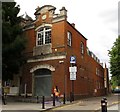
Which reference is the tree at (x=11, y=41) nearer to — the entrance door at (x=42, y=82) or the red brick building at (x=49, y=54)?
the red brick building at (x=49, y=54)

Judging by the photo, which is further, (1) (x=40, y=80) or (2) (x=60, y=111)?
(1) (x=40, y=80)

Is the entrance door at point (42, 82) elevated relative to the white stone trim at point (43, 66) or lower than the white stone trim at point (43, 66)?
lower

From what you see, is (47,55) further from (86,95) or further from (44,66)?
(86,95)

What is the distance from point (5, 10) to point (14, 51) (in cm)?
405

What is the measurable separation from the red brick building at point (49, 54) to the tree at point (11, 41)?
3100mm

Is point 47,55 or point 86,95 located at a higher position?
point 47,55

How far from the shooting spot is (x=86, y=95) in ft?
119

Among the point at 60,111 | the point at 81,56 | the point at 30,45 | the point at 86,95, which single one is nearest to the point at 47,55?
the point at 30,45

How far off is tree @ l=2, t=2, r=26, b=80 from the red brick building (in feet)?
10.2

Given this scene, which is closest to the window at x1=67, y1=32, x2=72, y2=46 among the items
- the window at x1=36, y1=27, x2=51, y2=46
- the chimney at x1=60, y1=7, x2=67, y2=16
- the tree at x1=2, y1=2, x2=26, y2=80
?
the window at x1=36, y1=27, x2=51, y2=46

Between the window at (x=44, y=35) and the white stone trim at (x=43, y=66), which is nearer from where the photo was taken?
the white stone trim at (x=43, y=66)

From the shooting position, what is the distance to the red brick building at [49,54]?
2923 centimetres

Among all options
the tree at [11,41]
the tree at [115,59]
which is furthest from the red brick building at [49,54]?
the tree at [115,59]

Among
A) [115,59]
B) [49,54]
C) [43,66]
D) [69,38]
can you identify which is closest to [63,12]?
[69,38]
